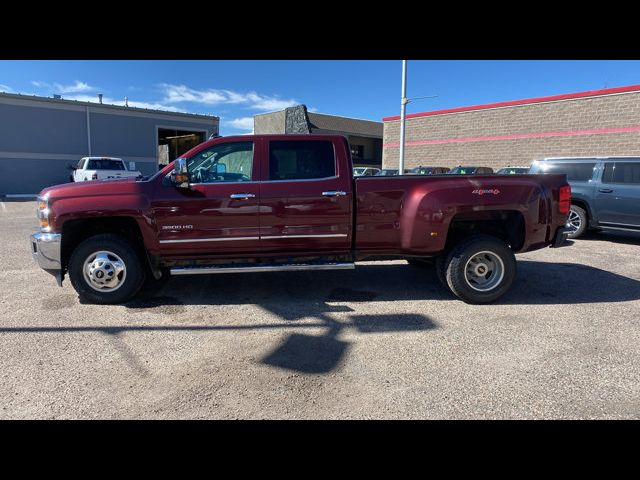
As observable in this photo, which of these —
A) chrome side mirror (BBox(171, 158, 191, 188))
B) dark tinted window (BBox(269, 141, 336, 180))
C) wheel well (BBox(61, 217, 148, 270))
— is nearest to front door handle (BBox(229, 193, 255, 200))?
dark tinted window (BBox(269, 141, 336, 180))

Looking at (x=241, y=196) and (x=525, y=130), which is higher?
(x=525, y=130)

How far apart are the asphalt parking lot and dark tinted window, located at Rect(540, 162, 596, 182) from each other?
4.21 m

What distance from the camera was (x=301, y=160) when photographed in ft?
16.3

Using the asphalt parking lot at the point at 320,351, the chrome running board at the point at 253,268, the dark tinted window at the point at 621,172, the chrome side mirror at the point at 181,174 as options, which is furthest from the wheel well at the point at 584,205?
the chrome side mirror at the point at 181,174

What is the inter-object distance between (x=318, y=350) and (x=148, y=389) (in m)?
1.42

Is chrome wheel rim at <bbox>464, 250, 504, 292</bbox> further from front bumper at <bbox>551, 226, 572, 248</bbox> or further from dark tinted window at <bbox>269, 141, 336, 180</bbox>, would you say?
dark tinted window at <bbox>269, 141, 336, 180</bbox>

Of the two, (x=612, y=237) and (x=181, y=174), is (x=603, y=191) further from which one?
(x=181, y=174)

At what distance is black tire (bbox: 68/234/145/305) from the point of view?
4.66m

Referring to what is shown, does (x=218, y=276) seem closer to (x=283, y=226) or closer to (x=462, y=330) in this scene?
(x=283, y=226)

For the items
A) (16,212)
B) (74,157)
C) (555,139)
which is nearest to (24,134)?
(74,157)

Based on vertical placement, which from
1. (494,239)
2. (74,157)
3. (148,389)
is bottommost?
(148,389)

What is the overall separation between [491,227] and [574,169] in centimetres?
581

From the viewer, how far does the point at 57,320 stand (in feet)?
14.1

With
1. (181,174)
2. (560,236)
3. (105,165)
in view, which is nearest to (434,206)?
(560,236)
